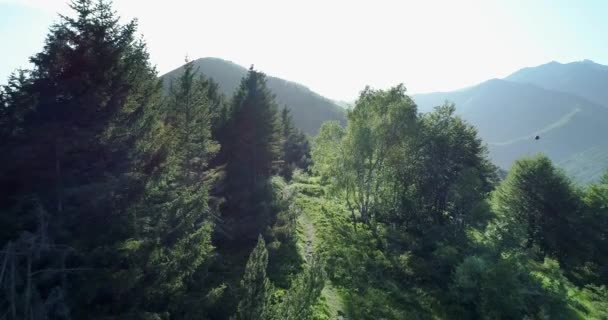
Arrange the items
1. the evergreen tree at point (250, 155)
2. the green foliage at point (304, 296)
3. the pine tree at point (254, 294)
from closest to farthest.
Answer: the pine tree at point (254, 294) → the green foliage at point (304, 296) → the evergreen tree at point (250, 155)

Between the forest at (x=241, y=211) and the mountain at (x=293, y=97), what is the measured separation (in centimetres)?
12383

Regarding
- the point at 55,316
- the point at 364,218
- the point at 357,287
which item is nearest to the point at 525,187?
the point at 364,218

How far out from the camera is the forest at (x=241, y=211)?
10.6 meters

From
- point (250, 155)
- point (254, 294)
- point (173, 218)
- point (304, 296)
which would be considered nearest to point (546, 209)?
point (250, 155)

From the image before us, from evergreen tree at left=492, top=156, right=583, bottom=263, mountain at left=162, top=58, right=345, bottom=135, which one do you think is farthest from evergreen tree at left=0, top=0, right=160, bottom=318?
mountain at left=162, top=58, right=345, bottom=135

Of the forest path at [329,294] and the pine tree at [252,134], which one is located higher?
the pine tree at [252,134]

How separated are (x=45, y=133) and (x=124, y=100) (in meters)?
3.10

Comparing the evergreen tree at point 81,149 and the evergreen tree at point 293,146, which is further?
the evergreen tree at point 293,146

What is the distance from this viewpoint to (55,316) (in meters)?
8.54

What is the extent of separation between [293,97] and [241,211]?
167730 mm

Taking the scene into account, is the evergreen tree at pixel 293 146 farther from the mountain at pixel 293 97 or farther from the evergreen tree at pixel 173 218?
the mountain at pixel 293 97

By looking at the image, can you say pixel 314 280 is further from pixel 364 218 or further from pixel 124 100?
pixel 364 218

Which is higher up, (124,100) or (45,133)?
(124,100)

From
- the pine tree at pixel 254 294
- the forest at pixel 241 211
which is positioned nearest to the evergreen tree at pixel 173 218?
the forest at pixel 241 211
